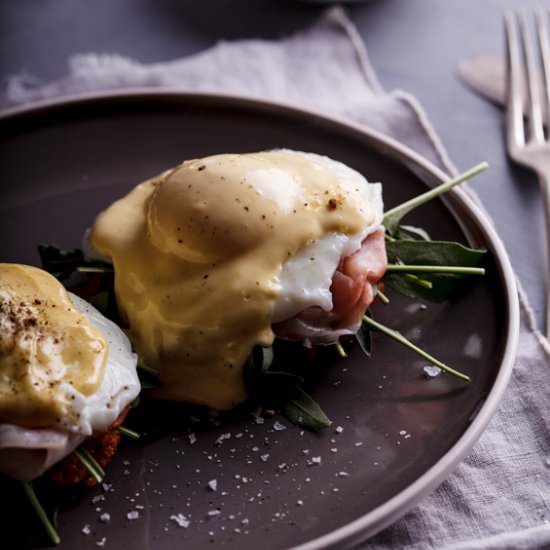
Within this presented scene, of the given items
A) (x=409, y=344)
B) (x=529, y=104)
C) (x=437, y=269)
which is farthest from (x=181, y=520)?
(x=529, y=104)

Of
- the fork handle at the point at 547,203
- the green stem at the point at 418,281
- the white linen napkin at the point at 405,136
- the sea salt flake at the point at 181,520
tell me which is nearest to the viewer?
the sea salt flake at the point at 181,520

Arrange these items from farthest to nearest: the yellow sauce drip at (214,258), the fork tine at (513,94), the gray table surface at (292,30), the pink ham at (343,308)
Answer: the gray table surface at (292,30)
the fork tine at (513,94)
the pink ham at (343,308)
the yellow sauce drip at (214,258)

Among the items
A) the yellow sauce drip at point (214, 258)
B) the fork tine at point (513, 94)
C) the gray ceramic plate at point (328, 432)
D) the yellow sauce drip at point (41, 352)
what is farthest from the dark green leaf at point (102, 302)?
the fork tine at point (513, 94)

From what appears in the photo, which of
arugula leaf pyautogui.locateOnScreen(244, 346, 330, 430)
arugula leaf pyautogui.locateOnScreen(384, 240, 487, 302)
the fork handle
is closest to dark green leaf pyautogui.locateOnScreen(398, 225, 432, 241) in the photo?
arugula leaf pyautogui.locateOnScreen(384, 240, 487, 302)

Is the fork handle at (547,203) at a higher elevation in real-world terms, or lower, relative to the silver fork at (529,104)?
lower

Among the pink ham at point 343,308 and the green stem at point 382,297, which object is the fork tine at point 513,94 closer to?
the green stem at point 382,297

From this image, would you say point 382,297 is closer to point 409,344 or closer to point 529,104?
point 409,344
